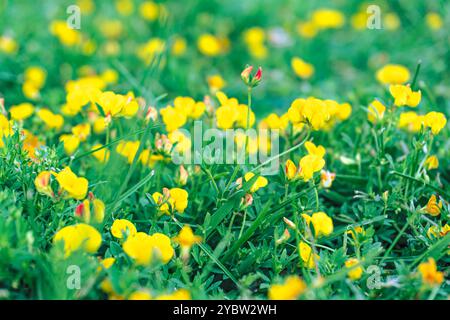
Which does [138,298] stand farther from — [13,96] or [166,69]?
[166,69]

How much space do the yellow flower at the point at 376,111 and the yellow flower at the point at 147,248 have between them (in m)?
0.89

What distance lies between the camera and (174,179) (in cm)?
188

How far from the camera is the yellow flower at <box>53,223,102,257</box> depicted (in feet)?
4.69

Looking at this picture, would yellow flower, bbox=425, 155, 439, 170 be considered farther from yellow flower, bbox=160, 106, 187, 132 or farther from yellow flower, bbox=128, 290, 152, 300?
yellow flower, bbox=128, 290, 152, 300

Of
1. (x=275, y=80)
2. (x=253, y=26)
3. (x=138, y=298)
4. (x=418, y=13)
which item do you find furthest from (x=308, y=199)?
(x=418, y=13)

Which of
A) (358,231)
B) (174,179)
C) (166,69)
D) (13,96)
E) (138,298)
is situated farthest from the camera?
(166,69)

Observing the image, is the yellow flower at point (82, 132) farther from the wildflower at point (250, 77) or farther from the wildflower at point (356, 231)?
the wildflower at point (356, 231)

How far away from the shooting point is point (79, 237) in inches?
56.6

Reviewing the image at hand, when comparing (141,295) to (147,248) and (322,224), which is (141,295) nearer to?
(147,248)

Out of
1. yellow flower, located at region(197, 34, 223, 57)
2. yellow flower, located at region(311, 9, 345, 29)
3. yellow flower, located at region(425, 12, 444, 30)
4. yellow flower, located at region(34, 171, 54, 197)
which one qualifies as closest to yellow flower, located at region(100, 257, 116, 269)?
yellow flower, located at region(34, 171, 54, 197)

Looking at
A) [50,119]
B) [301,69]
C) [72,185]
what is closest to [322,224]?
[72,185]

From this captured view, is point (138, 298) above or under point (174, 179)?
under

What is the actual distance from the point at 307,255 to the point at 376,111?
0.63m
